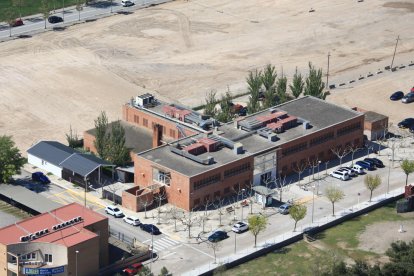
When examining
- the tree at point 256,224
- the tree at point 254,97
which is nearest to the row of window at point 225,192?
the tree at point 256,224

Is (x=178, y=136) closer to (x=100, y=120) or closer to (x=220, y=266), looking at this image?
(x=100, y=120)

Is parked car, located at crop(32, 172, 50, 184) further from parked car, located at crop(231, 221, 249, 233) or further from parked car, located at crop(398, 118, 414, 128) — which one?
parked car, located at crop(398, 118, 414, 128)

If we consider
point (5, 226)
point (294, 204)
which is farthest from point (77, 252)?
point (294, 204)

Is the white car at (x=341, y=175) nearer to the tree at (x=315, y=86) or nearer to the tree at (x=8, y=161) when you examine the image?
the tree at (x=315, y=86)

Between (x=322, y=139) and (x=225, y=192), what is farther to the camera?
(x=322, y=139)

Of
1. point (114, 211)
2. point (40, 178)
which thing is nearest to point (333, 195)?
point (114, 211)

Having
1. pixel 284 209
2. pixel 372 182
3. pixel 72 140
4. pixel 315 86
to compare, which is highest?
pixel 315 86

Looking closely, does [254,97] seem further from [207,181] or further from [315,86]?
[207,181]
